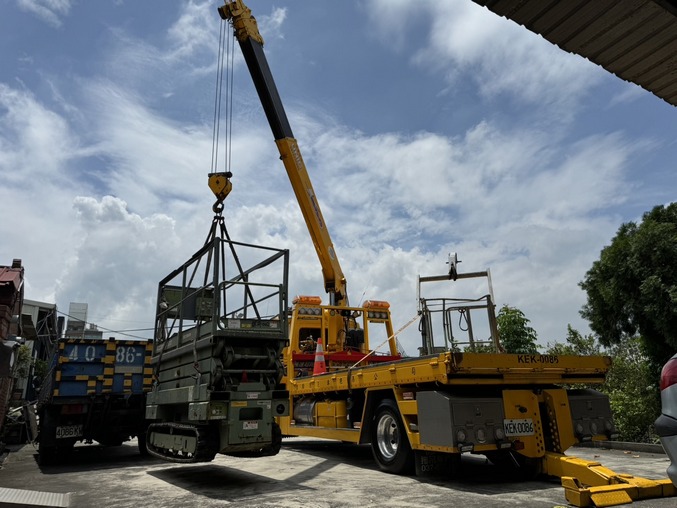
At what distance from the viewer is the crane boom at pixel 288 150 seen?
1390 centimetres

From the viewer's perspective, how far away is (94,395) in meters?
10.6

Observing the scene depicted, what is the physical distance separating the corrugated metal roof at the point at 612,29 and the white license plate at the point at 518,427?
450 centimetres

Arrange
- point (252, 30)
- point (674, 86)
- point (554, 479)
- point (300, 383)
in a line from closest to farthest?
point (674, 86) < point (554, 479) < point (300, 383) < point (252, 30)

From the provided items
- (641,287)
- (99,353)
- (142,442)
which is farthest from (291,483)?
(641,287)

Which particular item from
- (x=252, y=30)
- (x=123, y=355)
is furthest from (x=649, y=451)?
(x=252, y=30)

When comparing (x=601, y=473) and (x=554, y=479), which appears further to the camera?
(x=554, y=479)

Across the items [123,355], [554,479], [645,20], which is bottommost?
[554,479]

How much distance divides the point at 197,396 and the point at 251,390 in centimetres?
74

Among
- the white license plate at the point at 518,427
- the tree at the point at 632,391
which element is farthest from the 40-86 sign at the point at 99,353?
the tree at the point at 632,391

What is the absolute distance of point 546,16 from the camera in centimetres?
364

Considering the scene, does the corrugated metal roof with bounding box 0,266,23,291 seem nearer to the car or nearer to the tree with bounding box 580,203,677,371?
the car

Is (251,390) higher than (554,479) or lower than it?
higher

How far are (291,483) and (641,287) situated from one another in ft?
32.6

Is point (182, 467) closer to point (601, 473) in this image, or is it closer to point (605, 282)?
point (601, 473)
